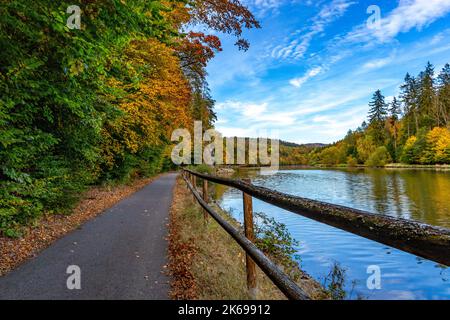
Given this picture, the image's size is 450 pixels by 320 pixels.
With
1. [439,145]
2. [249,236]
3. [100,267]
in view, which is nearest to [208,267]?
[249,236]

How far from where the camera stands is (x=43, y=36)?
4836 mm

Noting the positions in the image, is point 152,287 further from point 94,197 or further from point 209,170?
point 209,170

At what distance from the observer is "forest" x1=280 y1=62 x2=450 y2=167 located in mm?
68688

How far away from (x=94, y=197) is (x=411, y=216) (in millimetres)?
13832

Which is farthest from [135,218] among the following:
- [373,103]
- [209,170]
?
[373,103]

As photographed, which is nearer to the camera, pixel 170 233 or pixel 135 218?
pixel 170 233

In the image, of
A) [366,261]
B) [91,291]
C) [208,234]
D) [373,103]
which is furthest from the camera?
[373,103]

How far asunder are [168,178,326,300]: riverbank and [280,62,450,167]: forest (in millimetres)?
73384

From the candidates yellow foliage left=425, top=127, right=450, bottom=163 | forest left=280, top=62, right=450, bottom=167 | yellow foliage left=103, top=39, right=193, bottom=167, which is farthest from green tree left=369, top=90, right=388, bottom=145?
yellow foliage left=103, top=39, right=193, bottom=167

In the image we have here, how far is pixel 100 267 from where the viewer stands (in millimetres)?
4754

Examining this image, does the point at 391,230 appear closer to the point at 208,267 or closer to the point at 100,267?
the point at 208,267

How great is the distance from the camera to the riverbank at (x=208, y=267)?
377 centimetres

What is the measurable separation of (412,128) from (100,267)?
10035 centimetres

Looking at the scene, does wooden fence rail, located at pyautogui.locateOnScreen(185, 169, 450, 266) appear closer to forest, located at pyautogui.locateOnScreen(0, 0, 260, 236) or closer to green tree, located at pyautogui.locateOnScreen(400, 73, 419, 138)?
forest, located at pyautogui.locateOnScreen(0, 0, 260, 236)
